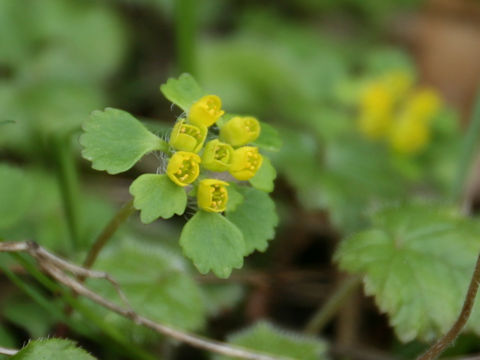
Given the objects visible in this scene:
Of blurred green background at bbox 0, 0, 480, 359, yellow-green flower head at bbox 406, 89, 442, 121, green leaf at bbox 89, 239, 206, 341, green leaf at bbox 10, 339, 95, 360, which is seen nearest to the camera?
green leaf at bbox 10, 339, 95, 360

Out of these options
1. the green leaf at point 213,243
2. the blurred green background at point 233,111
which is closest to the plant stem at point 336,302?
the blurred green background at point 233,111

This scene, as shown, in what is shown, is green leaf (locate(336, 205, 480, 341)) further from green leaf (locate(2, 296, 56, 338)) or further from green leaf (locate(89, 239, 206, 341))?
green leaf (locate(2, 296, 56, 338))

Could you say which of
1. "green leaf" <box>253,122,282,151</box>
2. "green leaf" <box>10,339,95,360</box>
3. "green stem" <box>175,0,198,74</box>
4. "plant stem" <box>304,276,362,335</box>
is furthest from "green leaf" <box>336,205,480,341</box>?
"green stem" <box>175,0,198,74</box>

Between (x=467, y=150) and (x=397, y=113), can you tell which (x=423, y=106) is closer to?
(x=397, y=113)

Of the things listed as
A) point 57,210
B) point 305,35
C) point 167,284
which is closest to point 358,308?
point 167,284

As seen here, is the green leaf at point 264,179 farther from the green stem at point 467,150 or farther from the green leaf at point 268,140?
the green stem at point 467,150

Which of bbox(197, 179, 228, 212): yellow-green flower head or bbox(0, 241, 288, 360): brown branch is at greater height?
bbox(197, 179, 228, 212): yellow-green flower head
